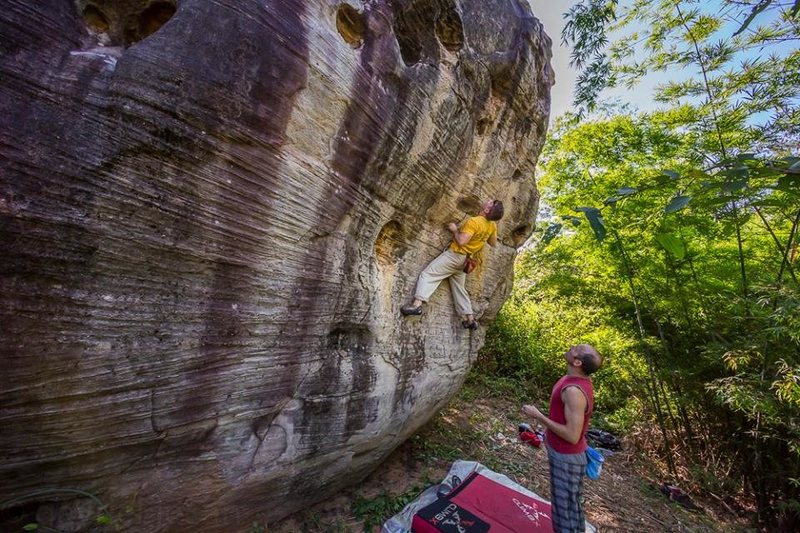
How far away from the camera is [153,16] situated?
2.60 m

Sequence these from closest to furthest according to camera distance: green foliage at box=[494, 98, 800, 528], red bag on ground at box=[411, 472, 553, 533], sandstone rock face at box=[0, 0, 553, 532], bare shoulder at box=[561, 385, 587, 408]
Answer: sandstone rock face at box=[0, 0, 553, 532] → bare shoulder at box=[561, 385, 587, 408] → red bag on ground at box=[411, 472, 553, 533] → green foliage at box=[494, 98, 800, 528]

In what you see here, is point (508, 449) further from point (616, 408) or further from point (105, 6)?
point (105, 6)

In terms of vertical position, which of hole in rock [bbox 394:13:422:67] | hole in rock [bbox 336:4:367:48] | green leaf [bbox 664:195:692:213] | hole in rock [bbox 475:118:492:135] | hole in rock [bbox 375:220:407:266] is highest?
hole in rock [bbox 394:13:422:67]

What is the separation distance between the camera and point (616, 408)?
9.29 meters

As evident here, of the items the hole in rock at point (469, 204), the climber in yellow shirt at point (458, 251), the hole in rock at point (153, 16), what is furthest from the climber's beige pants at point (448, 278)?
the hole in rock at point (153, 16)

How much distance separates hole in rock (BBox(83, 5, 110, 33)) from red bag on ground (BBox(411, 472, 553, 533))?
15.1ft

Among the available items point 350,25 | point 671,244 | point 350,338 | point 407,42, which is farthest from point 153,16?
point 671,244

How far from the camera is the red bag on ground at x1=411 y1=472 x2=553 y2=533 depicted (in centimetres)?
344

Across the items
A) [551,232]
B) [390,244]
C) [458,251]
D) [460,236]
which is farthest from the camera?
[458,251]

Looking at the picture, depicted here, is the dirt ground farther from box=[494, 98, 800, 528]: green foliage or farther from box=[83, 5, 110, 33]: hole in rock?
box=[83, 5, 110, 33]: hole in rock

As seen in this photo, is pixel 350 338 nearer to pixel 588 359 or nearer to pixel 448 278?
pixel 448 278

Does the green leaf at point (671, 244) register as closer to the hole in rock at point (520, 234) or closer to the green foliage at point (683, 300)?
the green foliage at point (683, 300)

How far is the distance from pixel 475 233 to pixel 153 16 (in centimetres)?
358

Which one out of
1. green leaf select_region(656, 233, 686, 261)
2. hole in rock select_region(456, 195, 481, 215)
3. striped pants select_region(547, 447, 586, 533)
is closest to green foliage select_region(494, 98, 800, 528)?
hole in rock select_region(456, 195, 481, 215)
